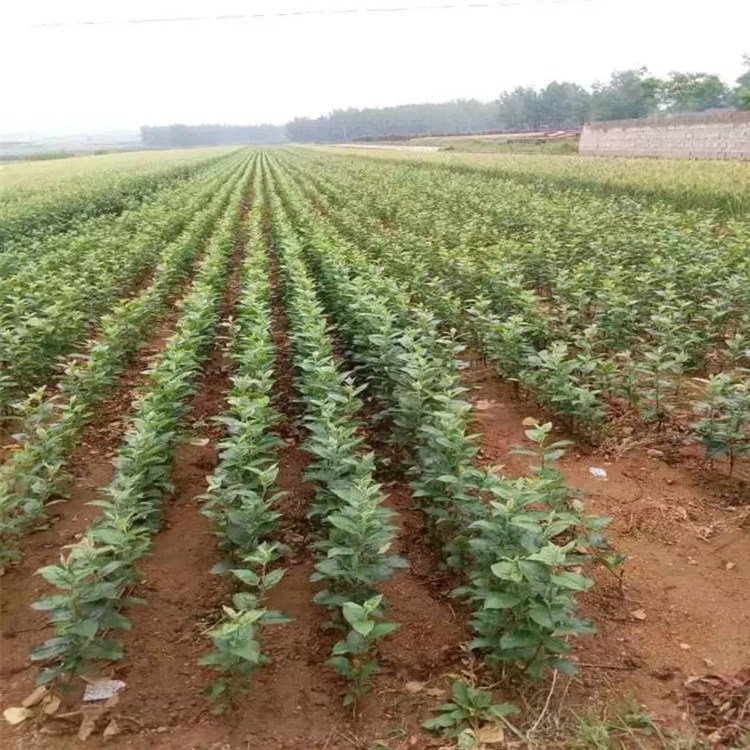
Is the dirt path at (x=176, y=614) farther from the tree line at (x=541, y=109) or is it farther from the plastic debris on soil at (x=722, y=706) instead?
the tree line at (x=541, y=109)

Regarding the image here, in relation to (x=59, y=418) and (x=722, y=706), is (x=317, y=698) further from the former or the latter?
(x=59, y=418)

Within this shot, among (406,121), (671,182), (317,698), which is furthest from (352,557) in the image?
(406,121)

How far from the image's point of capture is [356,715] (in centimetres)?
277

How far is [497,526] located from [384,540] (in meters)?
0.49

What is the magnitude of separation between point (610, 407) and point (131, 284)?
25.0 ft

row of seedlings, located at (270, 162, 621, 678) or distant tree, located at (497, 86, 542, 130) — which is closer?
row of seedlings, located at (270, 162, 621, 678)

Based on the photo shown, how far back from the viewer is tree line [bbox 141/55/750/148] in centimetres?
7900

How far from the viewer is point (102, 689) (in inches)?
115

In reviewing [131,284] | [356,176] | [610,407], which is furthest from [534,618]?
[356,176]

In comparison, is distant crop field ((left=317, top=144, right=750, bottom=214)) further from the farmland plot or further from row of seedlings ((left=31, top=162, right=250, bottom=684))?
row of seedlings ((left=31, top=162, right=250, bottom=684))

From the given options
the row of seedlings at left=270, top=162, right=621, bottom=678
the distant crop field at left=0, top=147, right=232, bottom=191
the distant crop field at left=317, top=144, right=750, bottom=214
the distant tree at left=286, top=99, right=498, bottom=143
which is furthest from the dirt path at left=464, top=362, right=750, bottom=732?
the distant tree at left=286, top=99, right=498, bottom=143

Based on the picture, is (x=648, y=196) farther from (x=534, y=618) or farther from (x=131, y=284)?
(x=534, y=618)

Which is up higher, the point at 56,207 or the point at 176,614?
the point at 56,207

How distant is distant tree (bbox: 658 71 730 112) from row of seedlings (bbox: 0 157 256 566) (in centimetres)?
8442
